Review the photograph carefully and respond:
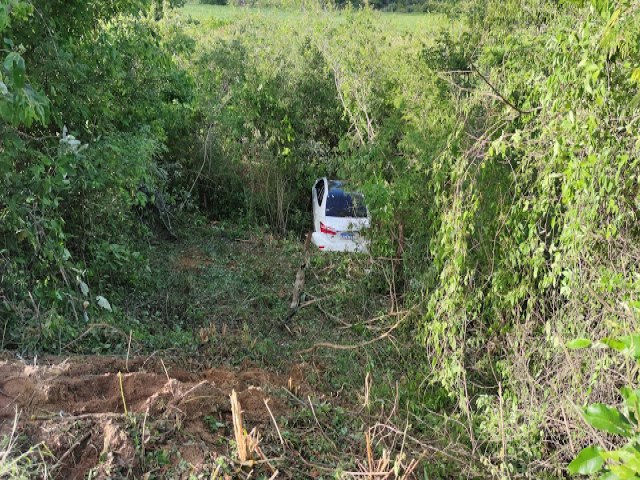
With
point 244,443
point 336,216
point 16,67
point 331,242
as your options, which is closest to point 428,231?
point 331,242

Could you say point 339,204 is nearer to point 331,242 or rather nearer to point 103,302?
point 331,242

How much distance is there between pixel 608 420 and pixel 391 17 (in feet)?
47.4

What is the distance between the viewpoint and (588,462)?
1811 mm

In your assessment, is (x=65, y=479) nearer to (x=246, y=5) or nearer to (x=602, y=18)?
(x=602, y=18)

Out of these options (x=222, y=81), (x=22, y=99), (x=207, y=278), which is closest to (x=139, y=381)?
(x=22, y=99)

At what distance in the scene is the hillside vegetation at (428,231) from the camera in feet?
15.3

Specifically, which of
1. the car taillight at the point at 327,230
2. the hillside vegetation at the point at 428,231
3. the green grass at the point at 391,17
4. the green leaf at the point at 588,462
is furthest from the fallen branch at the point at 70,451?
the green grass at the point at 391,17

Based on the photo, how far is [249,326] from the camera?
8602 millimetres

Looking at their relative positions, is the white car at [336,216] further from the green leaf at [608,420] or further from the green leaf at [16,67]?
the green leaf at [608,420]

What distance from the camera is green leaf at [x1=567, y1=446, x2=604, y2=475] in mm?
1799

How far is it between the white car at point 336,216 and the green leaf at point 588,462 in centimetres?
881

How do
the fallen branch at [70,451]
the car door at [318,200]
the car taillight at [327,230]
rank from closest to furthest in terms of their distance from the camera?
the fallen branch at [70,451] < the car taillight at [327,230] < the car door at [318,200]

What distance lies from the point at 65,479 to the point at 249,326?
509 centimetres

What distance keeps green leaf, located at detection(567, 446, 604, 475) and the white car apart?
347 inches
